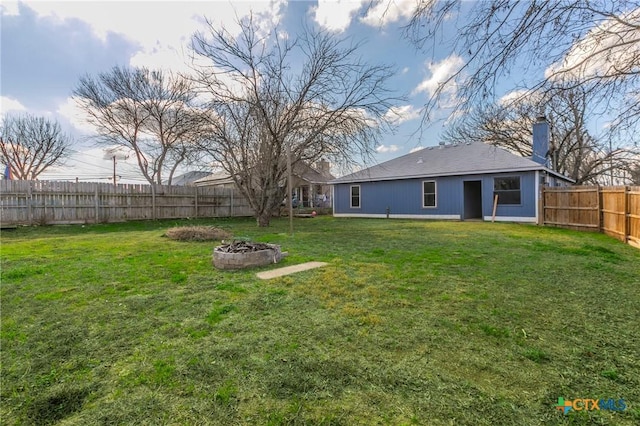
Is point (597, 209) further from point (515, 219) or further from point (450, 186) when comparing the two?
point (450, 186)

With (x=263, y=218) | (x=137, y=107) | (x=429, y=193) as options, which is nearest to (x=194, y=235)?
A: (x=263, y=218)

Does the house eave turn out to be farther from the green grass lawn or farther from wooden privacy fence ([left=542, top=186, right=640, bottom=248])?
the green grass lawn

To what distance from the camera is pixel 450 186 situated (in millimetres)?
14102

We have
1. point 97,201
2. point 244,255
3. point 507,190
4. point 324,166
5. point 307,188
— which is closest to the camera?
→ point 244,255

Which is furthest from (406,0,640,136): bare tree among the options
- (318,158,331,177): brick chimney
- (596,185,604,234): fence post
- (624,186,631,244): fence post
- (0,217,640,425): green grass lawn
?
(318,158,331,177): brick chimney

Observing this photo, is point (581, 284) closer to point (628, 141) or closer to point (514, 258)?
point (514, 258)

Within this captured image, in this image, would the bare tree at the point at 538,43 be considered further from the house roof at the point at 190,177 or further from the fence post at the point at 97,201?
the fence post at the point at 97,201

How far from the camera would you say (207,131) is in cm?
1052

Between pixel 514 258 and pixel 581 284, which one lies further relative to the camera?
pixel 514 258

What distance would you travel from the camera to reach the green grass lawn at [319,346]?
155 centimetres

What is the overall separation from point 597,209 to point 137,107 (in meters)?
21.1

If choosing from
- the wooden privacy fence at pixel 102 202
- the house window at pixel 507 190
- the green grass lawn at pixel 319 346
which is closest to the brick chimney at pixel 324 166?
the wooden privacy fence at pixel 102 202

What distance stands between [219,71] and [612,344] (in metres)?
10.6

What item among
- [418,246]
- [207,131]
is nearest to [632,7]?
[418,246]
